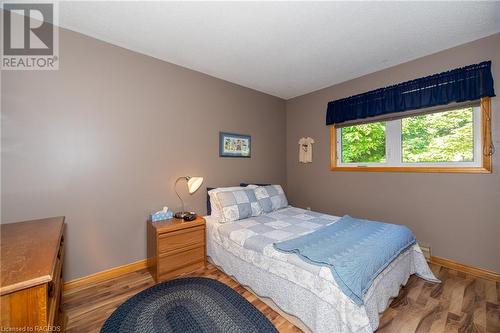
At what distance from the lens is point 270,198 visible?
298cm

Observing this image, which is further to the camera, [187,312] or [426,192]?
[426,192]

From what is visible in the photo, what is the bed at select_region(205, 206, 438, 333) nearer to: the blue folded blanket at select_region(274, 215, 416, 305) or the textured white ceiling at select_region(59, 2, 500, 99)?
the blue folded blanket at select_region(274, 215, 416, 305)

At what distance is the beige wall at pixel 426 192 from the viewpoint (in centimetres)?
219

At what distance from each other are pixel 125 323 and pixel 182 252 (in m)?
0.79

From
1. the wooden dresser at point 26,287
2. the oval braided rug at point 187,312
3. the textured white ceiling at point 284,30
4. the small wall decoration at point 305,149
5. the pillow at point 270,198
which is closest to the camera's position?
the wooden dresser at point 26,287

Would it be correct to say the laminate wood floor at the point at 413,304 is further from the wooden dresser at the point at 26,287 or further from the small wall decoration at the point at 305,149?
the small wall decoration at the point at 305,149

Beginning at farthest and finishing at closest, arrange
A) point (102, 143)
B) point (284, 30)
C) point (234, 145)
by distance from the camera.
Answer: point (234, 145)
point (102, 143)
point (284, 30)

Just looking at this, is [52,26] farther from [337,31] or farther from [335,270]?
[335,270]

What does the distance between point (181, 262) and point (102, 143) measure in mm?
1540

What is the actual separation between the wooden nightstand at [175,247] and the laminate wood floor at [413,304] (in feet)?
0.58

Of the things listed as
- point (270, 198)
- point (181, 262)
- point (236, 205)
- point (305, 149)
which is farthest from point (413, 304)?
point (305, 149)

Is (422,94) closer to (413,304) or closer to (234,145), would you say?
(413,304)

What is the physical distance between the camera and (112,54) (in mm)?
2273

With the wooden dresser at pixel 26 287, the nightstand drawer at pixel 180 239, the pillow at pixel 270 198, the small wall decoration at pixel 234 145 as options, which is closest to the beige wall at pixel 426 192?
the pillow at pixel 270 198
